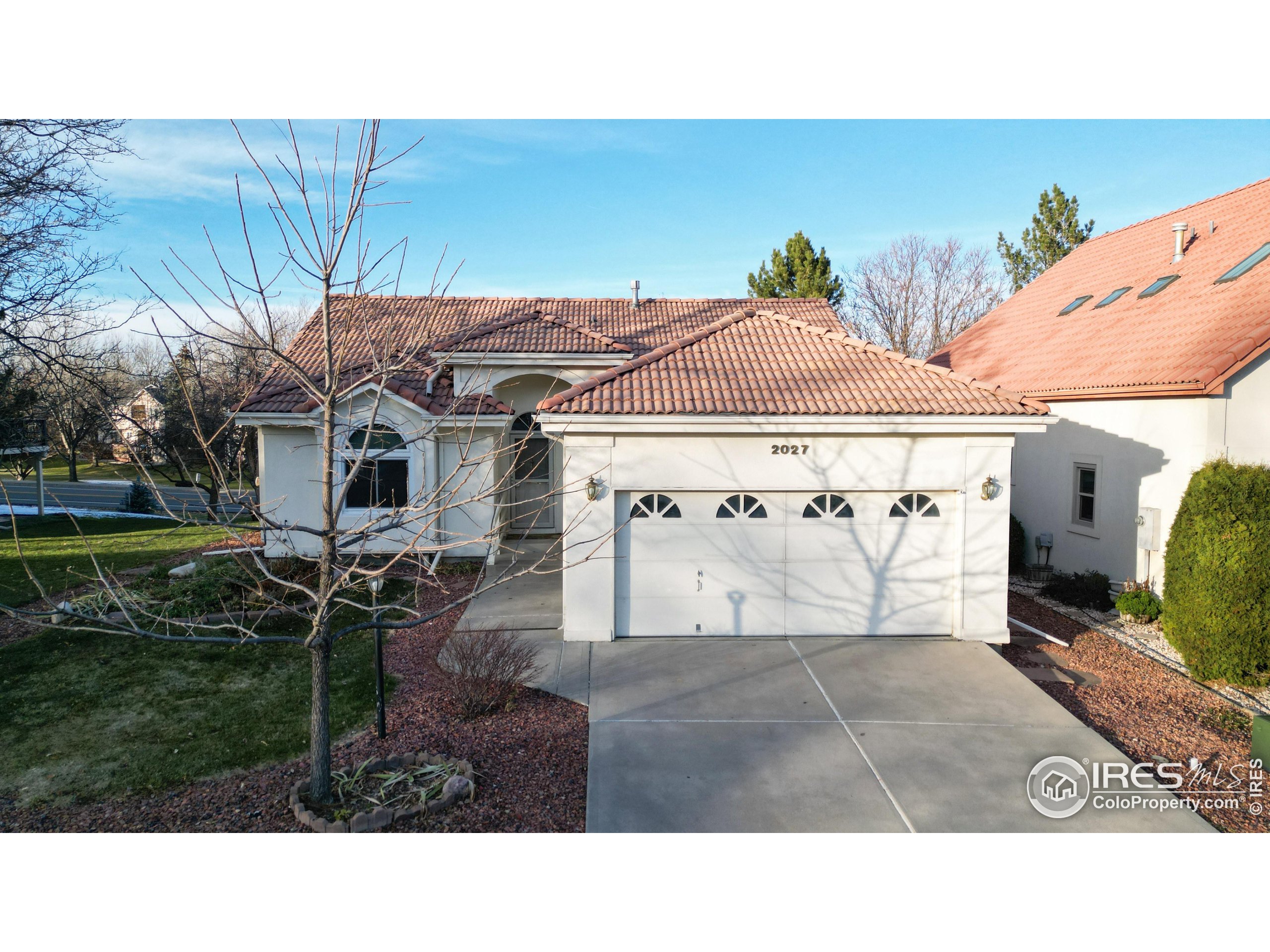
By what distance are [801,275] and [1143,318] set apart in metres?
13.8

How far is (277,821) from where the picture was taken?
5.23m

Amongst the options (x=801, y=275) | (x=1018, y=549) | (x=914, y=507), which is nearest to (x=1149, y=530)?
(x=1018, y=549)

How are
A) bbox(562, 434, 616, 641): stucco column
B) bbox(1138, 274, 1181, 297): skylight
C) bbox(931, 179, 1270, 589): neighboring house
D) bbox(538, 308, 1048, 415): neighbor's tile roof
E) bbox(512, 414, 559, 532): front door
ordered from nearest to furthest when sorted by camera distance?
bbox(538, 308, 1048, 415): neighbor's tile roof → bbox(562, 434, 616, 641): stucco column → bbox(931, 179, 1270, 589): neighboring house → bbox(1138, 274, 1181, 297): skylight → bbox(512, 414, 559, 532): front door

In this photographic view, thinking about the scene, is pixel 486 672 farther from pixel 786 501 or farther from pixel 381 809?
pixel 786 501

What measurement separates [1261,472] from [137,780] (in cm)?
1301

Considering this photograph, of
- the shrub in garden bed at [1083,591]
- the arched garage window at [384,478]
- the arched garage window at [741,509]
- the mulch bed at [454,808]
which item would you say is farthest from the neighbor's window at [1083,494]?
the arched garage window at [384,478]

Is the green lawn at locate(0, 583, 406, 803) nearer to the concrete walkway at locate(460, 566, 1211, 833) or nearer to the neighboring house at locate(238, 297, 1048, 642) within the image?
the neighboring house at locate(238, 297, 1048, 642)

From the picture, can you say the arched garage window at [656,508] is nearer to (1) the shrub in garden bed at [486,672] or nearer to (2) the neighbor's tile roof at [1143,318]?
(1) the shrub in garden bed at [486,672]

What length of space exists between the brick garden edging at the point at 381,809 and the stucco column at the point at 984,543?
7111 mm

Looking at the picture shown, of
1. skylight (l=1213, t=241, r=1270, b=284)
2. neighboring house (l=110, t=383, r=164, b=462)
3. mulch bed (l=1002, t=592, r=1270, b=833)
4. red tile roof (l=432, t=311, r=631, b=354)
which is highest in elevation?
skylight (l=1213, t=241, r=1270, b=284)

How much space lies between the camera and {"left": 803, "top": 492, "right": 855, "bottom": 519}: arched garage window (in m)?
9.52

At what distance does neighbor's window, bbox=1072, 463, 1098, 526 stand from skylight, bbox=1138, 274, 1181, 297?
13.9ft

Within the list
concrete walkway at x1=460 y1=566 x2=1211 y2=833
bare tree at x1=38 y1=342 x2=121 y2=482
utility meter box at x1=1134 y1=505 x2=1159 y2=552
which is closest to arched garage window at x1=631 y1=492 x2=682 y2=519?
concrete walkway at x1=460 y1=566 x2=1211 y2=833

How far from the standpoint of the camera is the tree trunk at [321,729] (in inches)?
202
